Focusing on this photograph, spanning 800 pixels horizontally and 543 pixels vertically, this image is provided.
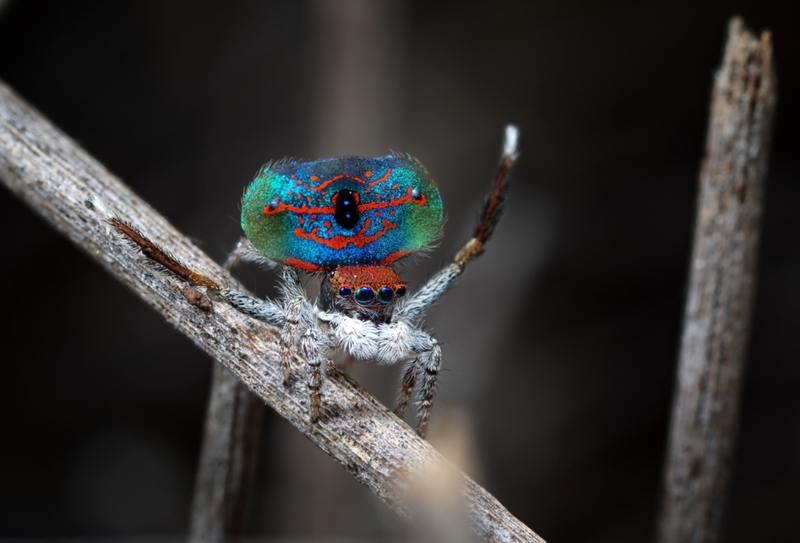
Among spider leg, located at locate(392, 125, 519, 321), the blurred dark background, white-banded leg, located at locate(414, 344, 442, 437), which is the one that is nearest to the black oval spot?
spider leg, located at locate(392, 125, 519, 321)

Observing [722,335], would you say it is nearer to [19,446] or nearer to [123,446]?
[123,446]

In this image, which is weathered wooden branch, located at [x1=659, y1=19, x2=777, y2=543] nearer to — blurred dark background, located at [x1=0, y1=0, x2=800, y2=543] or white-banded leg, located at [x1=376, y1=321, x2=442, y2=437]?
white-banded leg, located at [x1=376, y1=321, x2=442, y2=437]

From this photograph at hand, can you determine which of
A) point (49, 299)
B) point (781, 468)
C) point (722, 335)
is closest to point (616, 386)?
point (781, 468)

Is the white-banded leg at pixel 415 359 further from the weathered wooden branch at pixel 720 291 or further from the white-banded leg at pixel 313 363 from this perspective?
the weathered wooden branch at pixel 720 291

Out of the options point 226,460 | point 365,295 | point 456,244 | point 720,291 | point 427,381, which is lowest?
point 226,460

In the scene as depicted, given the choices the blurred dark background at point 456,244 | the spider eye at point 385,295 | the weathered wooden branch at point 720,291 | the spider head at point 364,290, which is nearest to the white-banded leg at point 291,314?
the spider head at point 364,290

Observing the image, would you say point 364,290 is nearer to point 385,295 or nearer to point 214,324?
point 385,295

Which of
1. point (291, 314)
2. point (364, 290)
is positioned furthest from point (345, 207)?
point (291, 314)
